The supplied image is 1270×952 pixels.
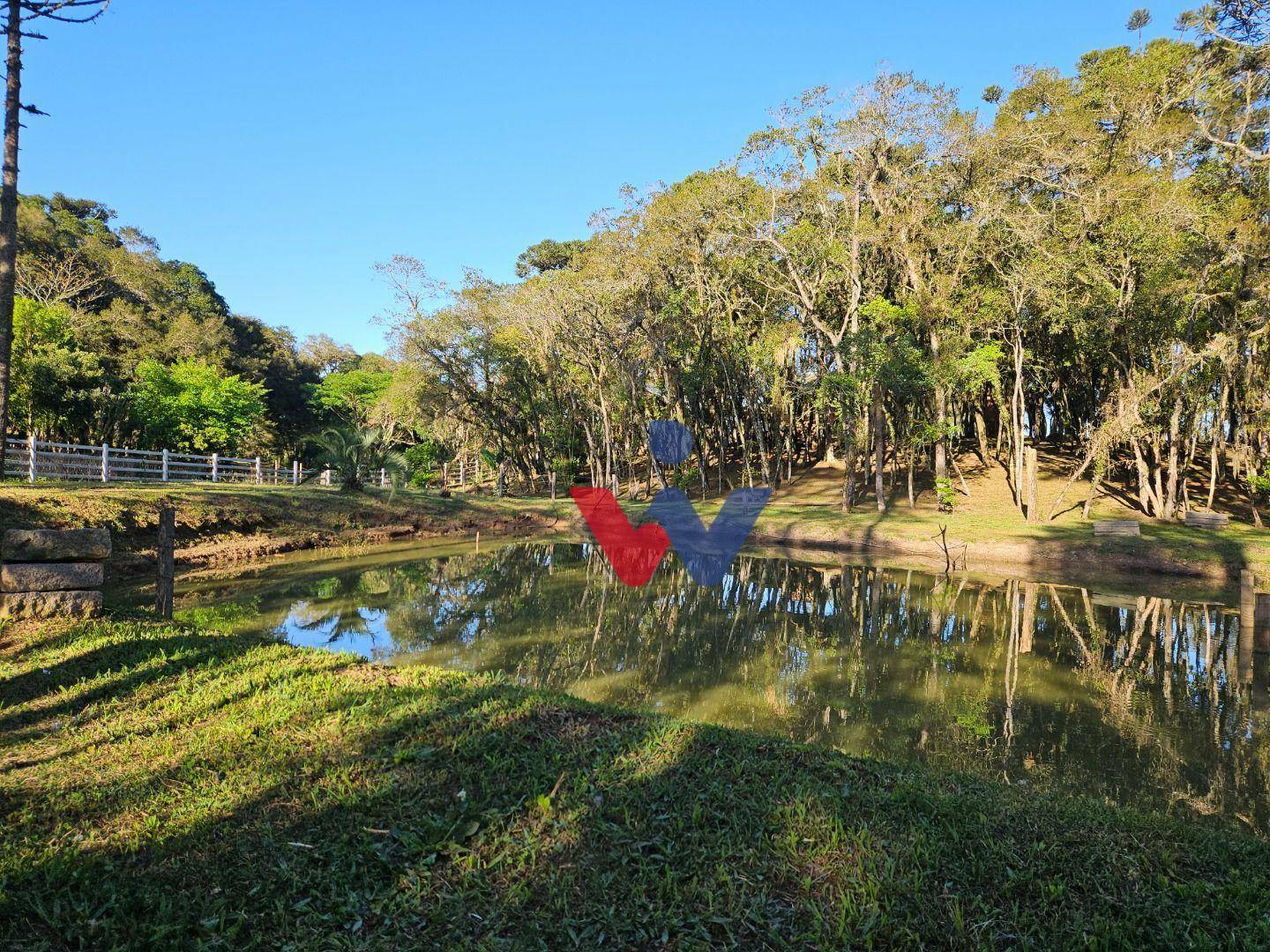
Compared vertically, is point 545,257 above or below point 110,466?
above

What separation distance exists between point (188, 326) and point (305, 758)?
44.1 m

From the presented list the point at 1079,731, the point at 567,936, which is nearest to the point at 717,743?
the point at 567,936

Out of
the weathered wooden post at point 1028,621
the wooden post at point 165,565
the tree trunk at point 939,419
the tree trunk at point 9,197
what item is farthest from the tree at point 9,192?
the tree trunk at point 939,419

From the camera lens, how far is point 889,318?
23.6m

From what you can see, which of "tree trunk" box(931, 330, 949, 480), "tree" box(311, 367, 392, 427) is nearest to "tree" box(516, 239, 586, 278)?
"tree" box(311, 367, 392, 427)

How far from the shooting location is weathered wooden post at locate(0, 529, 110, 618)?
7.08m

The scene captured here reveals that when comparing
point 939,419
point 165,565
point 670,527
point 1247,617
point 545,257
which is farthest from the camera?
point 545,257

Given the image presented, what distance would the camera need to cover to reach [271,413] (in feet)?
167

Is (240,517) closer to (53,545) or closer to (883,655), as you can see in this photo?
(53,545)

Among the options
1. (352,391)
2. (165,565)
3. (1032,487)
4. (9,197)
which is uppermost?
(352,391)

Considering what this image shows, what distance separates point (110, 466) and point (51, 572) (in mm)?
17345

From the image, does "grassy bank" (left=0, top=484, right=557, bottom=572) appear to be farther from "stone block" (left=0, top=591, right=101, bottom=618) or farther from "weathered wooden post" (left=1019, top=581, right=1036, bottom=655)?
"weathered wooden post" (left=1019, top=581, right=1036, bottom=655)

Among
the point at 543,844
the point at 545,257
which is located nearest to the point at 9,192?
the point at 543,844

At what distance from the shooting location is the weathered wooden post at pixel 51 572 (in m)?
7.08
